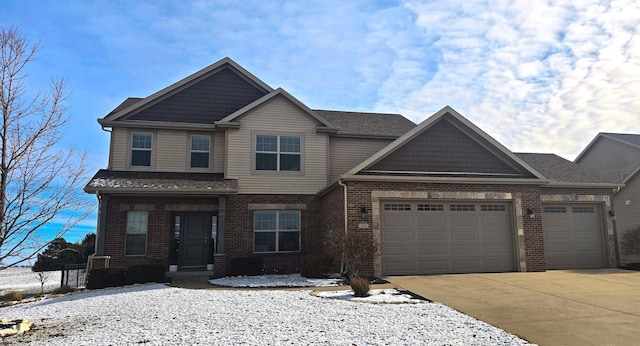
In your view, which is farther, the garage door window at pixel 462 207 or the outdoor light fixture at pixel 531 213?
the outdoor light fixture at pixel 531 213

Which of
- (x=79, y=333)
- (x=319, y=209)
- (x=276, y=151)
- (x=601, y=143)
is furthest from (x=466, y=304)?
(x=601, y=143)

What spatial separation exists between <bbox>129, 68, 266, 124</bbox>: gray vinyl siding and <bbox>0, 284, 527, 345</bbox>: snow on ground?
7.92m

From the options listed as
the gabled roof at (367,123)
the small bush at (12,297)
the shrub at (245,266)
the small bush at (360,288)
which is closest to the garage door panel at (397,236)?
the small bush at (360,288)

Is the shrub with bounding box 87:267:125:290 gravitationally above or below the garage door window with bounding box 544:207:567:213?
below

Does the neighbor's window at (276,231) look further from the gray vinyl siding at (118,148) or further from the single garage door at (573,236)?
the single garage door at (573,236)

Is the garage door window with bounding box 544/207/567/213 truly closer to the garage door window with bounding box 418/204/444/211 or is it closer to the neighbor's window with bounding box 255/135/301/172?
the garage door window with bounding box 418/204/444/211

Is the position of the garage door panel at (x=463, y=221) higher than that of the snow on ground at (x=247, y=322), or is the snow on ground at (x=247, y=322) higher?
the garage door panel at (x=463, y=221)

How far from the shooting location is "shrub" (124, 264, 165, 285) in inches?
509

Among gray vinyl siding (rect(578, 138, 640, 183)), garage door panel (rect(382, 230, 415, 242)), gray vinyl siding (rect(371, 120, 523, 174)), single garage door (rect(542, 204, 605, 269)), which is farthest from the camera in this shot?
gray vinyl siding (rect(578, 138, 640, 183))

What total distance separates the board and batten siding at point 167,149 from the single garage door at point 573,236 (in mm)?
12255

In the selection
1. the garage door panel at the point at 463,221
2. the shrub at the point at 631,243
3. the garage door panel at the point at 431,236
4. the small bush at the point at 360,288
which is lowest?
the small bush at the point at 360,288

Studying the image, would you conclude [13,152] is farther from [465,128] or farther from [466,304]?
[465,128]

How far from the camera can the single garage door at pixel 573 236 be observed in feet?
48.5

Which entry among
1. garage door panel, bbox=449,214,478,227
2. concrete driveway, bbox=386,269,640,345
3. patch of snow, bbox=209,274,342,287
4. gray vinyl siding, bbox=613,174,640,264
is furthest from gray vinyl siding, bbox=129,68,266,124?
gray vinyl siding, bbox=613,174,640,264
